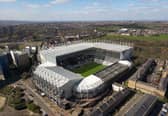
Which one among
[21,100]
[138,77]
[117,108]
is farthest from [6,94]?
[138,77]

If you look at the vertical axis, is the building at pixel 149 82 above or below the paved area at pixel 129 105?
above

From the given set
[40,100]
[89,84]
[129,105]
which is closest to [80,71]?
[89,84]

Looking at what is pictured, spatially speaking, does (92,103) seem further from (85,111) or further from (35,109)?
(35,109)

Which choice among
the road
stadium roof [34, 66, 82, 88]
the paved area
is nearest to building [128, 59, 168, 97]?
the paved area

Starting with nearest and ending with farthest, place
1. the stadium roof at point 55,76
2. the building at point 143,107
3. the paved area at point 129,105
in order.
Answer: the building at point 143,107 < the paved area at point 129,105 < the stadium roof at point 55,76

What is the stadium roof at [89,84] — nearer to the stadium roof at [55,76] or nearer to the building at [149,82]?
the stadium roof at [55,76]

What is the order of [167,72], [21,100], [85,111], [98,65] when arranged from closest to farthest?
1. [85,111]
2. [21,100]
3. [167,72]
4. [98,65]

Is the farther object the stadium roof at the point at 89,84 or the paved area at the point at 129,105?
the stadium roof at the point at 89,84

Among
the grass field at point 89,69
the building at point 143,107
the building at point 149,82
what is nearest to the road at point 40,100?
the building at point 143,107
